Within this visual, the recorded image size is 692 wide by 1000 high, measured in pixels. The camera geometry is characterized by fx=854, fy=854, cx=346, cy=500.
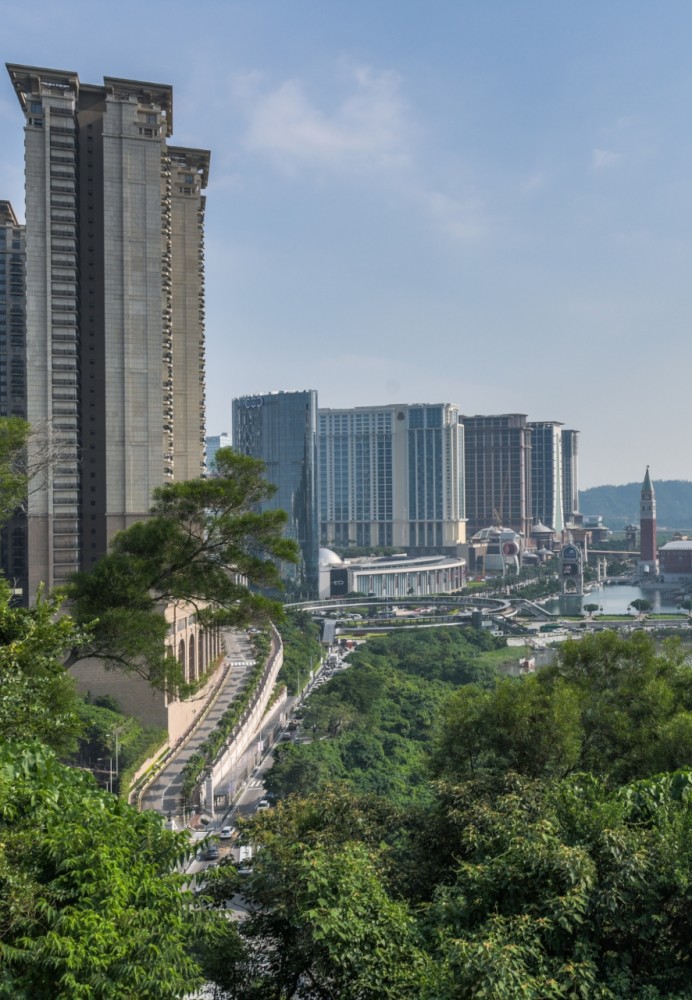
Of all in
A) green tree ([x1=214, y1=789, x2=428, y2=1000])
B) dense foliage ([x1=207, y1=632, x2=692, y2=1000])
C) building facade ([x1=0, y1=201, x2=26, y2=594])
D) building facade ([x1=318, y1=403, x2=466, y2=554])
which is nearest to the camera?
dense foliage ([x1=207, y1=632, x2=692, y2=1000])

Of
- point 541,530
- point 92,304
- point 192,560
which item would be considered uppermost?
point 92,304

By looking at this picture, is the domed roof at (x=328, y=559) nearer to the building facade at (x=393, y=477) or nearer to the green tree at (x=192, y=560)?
the building facade at (x=393, y=477)

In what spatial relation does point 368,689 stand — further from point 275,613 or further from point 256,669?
point 275,613

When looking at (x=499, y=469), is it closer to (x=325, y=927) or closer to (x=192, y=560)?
(x=192, y=560)

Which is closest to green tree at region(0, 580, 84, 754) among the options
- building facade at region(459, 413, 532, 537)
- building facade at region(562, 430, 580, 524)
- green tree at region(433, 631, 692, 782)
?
green tree at region(433, 631, 692, 782)

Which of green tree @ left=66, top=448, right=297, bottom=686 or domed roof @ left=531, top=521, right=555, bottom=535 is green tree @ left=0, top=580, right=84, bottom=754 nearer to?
green tree @ left=66, top=448, right=297, bottom=686

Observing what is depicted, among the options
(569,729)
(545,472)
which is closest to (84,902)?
(569,729)
